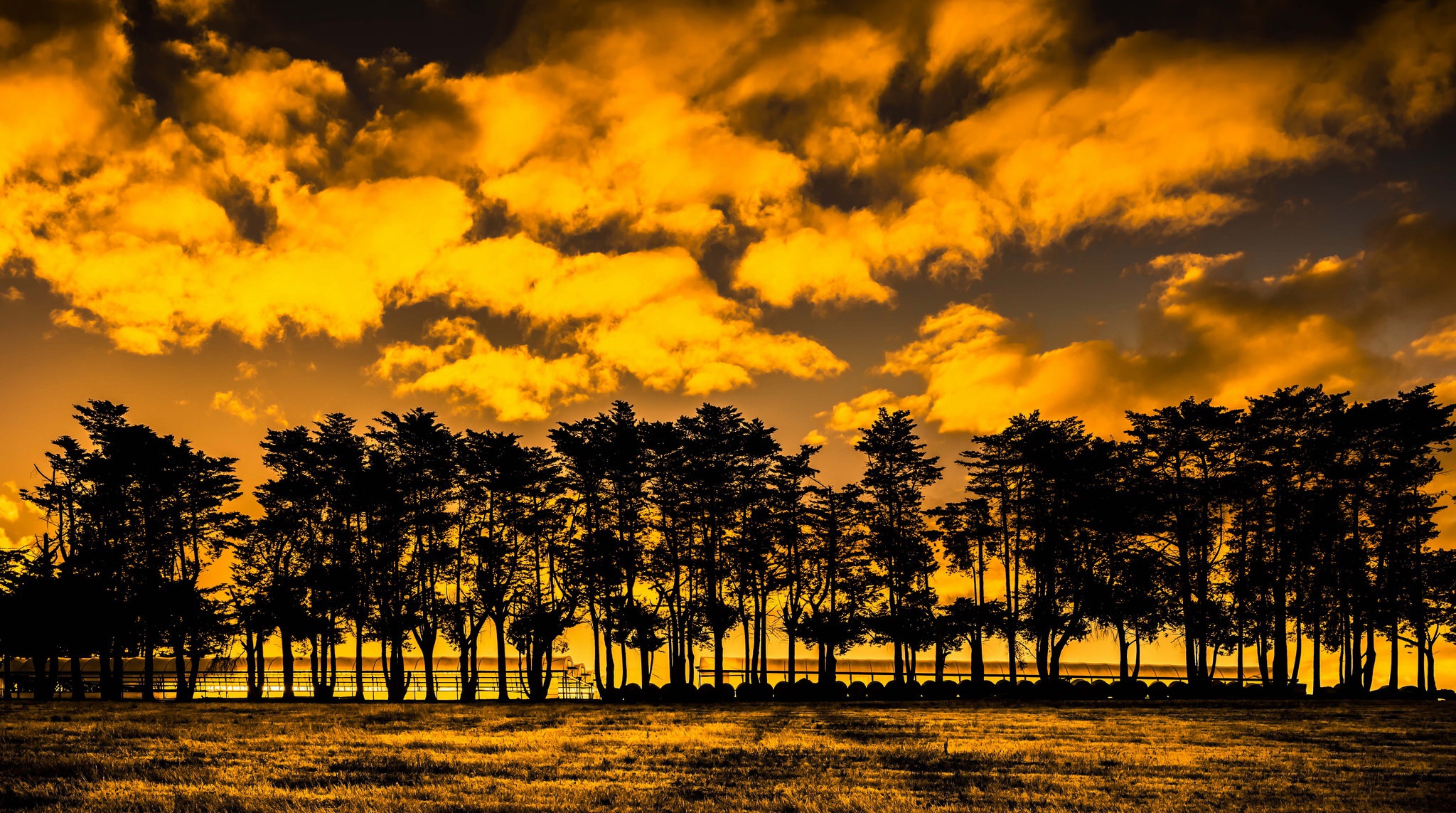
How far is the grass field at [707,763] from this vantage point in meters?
12.2

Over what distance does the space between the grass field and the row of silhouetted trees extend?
1882 centimetres

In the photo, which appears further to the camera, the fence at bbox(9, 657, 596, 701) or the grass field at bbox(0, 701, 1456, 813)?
the fence at bbox(9, 657, 596, 701)

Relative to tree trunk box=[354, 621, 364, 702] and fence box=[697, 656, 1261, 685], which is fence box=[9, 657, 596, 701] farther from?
fence box=[697, 656, 1261, 685]

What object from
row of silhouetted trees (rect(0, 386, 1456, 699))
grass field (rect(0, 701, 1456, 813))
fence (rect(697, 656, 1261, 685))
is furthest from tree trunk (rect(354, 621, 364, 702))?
fence (rect(697, 656, 1261, 685))

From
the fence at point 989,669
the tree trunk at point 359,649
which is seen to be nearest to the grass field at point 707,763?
the tree trunk at point 359,649

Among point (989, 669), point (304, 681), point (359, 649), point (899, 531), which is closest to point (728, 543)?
point (899, 531)

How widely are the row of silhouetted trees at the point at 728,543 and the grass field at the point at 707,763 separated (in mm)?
18816

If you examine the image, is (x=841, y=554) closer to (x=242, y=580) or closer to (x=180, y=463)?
(x=242, y=580)

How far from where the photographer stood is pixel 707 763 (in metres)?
16.5

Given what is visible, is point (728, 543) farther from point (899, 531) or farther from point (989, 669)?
point (989, 669)

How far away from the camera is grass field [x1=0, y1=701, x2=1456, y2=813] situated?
12.2m

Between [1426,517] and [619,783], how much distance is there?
173ft

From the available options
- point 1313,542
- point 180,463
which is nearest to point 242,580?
point 180,463

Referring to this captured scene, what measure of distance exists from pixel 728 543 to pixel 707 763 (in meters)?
34.5
